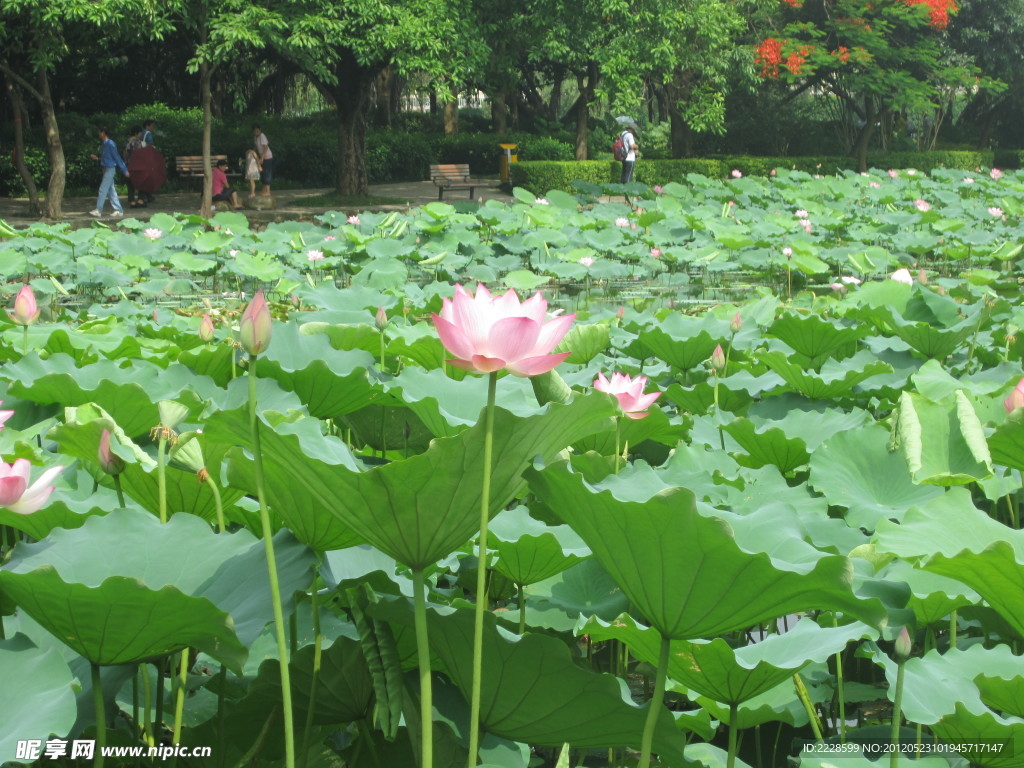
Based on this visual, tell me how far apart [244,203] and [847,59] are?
13729 millimetres

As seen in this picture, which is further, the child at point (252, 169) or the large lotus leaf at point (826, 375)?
the child at point (252, 169)

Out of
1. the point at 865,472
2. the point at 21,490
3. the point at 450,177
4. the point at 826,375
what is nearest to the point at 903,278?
the point at 826,375

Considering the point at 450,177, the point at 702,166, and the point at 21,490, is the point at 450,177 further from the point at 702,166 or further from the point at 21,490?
the point at 21,490

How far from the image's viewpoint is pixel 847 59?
21.8 metres

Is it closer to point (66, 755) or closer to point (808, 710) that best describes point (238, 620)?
point (66, 755)

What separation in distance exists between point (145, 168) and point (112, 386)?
1411cm

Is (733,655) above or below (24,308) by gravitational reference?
below

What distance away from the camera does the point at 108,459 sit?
1.37 meters

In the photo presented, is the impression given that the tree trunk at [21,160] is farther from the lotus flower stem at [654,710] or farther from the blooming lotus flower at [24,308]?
the lotus flower stem at [654,710]

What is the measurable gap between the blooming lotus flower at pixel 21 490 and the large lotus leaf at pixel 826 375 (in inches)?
76.9

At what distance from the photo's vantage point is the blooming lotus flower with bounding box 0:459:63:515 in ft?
3.71

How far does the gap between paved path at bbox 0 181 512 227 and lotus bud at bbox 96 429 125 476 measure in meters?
10.1

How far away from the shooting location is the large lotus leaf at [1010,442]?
5.24 ft

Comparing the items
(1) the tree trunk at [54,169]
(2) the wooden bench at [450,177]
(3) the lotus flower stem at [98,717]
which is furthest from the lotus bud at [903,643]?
(2) the wooden bench at [450,177]
